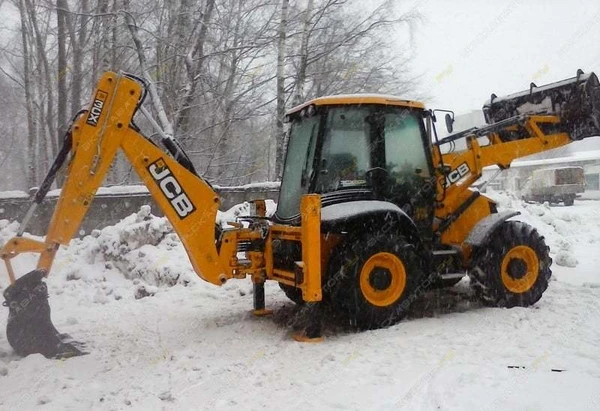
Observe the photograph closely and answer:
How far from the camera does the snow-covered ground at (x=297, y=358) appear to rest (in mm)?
3750

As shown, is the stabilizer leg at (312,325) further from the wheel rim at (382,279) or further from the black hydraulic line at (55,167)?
the black hydraulic line at (55,167)

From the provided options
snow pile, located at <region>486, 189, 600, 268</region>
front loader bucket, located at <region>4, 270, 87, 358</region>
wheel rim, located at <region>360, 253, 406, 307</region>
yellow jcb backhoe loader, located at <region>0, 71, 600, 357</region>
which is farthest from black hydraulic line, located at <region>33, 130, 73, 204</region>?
snow pile, located at <region>486, 189, 600, 268</region>

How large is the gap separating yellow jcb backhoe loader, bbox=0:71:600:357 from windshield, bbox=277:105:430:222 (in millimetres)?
14

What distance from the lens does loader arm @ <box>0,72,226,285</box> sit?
5.01 m

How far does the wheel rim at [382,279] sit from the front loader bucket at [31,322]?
278 centimetres

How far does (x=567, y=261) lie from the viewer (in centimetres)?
894

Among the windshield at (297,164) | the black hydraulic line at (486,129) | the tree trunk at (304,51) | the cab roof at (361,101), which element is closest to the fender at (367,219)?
the windshield at (297,164)

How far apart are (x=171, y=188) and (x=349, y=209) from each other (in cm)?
175

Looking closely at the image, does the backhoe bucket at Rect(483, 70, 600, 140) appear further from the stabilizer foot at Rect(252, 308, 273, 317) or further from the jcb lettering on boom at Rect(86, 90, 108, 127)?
the jcb lettering on boom at Rect(86, 90, 108, 127)

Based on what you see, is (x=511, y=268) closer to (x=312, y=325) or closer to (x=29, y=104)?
(x=312, y=325)

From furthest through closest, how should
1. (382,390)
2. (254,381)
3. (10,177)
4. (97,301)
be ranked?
(10,177) → (97,301) → (254,381) → (382,390)

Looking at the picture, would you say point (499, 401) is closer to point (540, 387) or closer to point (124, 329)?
point (540, 387)

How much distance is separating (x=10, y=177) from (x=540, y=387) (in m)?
55.3

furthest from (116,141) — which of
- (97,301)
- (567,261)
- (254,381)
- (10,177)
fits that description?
(10,177)
